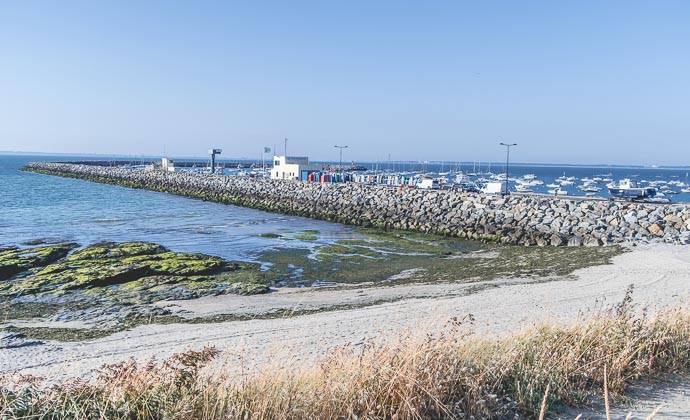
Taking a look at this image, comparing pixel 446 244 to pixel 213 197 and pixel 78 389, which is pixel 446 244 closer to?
pixel 78 389

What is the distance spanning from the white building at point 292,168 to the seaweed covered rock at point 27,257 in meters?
39.1

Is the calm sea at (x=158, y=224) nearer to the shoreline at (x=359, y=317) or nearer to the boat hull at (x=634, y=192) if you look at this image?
the shoreline at (x=359, y=317)

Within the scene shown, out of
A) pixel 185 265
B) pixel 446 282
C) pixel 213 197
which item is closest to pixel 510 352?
pixel 446 282

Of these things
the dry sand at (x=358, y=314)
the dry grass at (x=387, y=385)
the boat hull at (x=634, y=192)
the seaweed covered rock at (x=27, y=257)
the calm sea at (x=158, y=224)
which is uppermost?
the boat hull at (x=634, y=192)

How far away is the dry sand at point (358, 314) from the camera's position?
930 centimetres

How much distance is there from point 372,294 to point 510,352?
9670mm

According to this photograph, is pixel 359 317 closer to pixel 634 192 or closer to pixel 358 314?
pixel 358 314

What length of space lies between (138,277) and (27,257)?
20.1 ft

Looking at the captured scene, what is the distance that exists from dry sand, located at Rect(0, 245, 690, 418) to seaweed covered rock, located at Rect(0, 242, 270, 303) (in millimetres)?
1291

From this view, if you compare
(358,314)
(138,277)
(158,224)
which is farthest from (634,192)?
(138,277)

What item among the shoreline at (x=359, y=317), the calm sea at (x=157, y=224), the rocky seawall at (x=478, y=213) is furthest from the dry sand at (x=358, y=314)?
the calm sea at (x=157, y=224)

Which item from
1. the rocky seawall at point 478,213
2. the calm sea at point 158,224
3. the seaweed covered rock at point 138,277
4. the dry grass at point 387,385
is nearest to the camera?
the dry grass at point 387,385

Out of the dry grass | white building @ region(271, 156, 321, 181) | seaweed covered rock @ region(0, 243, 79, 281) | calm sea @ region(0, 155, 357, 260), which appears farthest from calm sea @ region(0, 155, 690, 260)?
the dry grass

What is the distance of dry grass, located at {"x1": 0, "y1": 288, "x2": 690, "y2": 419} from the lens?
14.5ft
